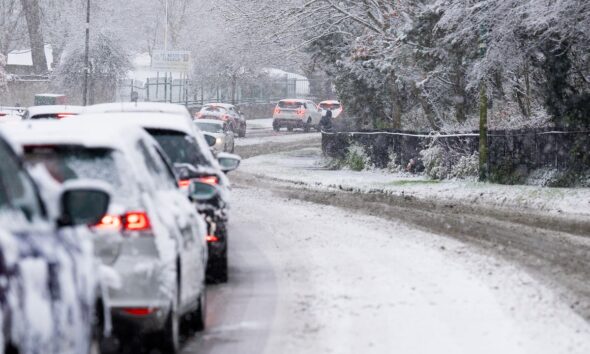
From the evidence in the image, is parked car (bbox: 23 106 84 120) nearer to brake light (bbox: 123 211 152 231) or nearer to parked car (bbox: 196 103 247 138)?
brake light (bbox: 123 211 152 231)

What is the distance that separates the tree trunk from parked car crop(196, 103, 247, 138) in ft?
56.3

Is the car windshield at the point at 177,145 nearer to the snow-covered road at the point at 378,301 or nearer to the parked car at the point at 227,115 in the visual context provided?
the snow-covered road at the point at 378,301

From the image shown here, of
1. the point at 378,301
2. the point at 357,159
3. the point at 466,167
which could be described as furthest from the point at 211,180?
the point at 357,159

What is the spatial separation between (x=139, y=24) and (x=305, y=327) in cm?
9564

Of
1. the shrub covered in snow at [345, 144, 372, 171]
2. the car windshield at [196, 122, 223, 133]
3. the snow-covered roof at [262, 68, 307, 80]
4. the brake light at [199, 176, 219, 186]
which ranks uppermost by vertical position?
the snow-covered roof at [262, 68, 307, 80]

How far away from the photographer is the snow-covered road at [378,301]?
30.9 feet

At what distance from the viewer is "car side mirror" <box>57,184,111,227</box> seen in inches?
220

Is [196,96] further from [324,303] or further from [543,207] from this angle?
[324,303]

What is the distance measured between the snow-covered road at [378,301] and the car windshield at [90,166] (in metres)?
1.56

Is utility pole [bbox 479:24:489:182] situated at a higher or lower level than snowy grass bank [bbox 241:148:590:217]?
higher

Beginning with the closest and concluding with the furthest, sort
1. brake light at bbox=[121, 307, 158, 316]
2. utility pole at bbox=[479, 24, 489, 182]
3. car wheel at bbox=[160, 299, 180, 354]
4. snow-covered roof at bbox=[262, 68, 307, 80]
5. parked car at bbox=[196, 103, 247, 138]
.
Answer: brake light at bbox=[121, 307, 158, 316] → car wheel at bbox=[160, 299, 180, 354] → utility pole at bbox=[479, 24, 489, 182] → parked car at bbox=[196, 103, 247, 138] → snow-covered roof at bbox=[262, 68, 307, 80]

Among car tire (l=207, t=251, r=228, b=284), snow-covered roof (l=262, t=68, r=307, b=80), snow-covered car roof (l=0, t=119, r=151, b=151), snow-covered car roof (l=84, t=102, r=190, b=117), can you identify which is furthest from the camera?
snow-covered roof (l=262, t=68, r=307, b=80)

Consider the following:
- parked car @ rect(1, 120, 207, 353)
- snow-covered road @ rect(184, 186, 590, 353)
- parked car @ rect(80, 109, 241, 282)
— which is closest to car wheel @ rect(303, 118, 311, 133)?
snow-covered road @ rect(184, 186, 590, 353)

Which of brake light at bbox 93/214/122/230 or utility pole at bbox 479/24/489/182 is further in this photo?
utility pole at bbox 479/24/489/182
